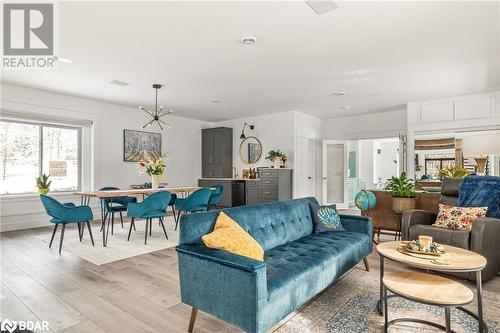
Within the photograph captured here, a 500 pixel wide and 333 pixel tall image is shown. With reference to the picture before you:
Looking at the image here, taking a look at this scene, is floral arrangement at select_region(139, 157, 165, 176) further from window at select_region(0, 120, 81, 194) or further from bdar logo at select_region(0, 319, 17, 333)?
bdar logo at select_region(0, 319, 17, 333)

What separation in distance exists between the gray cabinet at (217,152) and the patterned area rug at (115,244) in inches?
126

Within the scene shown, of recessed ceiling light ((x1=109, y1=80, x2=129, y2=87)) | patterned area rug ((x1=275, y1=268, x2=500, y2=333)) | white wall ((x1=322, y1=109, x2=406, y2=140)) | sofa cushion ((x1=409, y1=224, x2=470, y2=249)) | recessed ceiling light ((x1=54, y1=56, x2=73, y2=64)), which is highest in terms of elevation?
recessed ceiling light ((x1=54, y1=56, x2=73, y2=64))

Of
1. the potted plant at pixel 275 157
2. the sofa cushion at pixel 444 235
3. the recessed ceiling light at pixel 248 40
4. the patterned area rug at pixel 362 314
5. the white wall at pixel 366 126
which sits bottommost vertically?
the patterned area rug at pixel 362 314

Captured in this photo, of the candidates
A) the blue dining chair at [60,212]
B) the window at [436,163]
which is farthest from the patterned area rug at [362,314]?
the window at [436,163]

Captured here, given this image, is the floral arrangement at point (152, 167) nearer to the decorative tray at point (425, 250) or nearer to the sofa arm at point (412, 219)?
the sofa arm at point (412, 219)

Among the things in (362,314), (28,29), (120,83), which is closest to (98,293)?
(362,314)

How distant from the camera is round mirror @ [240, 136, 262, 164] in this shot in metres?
7.94

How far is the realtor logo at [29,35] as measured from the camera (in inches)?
110

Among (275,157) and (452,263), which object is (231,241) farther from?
(275,157)

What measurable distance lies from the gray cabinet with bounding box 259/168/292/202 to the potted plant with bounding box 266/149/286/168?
1.10 ft

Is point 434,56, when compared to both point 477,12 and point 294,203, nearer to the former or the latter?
point 477,12

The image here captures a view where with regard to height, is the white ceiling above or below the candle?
above

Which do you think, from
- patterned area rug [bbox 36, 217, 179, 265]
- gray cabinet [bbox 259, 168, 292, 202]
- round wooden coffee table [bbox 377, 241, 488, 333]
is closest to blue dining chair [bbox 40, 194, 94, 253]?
patterned area rug [bbox 36, 217, 179, 265]

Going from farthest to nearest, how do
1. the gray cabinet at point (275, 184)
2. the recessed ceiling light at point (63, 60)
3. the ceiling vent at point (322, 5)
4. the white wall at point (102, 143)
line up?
the gray cabinet at point (275, 184), the white wall at point (102, 143), the recessed ceiling light at point (63, 60), the ceiling vent at point (322, 5)
